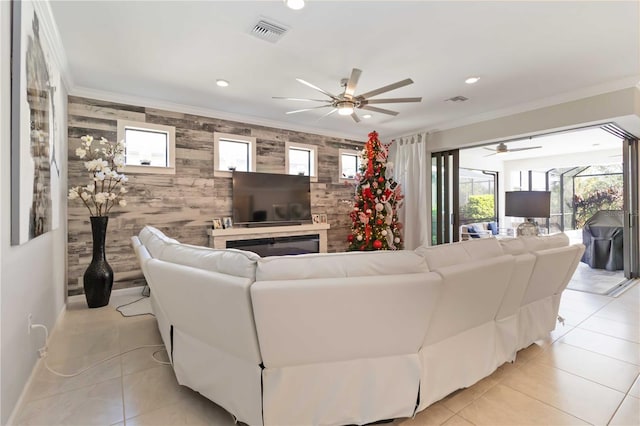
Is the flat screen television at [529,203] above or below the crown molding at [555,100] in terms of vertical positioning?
below

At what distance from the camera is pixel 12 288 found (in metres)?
1.64

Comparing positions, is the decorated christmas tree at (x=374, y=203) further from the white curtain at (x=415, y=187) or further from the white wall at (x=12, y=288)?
the white wall at (x=12, y=288)

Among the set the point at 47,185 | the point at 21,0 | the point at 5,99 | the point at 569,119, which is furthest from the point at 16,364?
the point at 569,119

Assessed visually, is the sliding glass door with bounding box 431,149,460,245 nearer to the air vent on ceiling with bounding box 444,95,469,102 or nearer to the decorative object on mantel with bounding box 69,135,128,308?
the air vent on ceiling with bounding box 444,95,469,102

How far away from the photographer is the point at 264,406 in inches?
56.1

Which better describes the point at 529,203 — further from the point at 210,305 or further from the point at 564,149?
the point at 210,305

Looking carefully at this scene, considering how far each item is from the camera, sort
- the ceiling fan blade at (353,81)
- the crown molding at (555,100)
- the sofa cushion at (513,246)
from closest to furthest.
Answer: the sofa cushion at (513,246) → the ceiling fan blade at (353,81) → the crown molding at (555,100)

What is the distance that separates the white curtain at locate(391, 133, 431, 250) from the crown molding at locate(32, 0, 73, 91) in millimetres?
5225

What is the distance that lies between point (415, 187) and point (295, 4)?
4339mm

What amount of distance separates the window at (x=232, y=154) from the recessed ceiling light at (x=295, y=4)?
9.21 feet

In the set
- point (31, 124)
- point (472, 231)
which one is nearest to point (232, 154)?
point (31, 124)

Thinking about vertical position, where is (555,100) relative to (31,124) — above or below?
above

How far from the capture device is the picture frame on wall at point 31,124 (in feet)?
5.16

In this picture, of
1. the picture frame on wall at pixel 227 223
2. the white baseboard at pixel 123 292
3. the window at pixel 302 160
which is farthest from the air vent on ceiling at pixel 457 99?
the white baseboard at pixel 123 292
